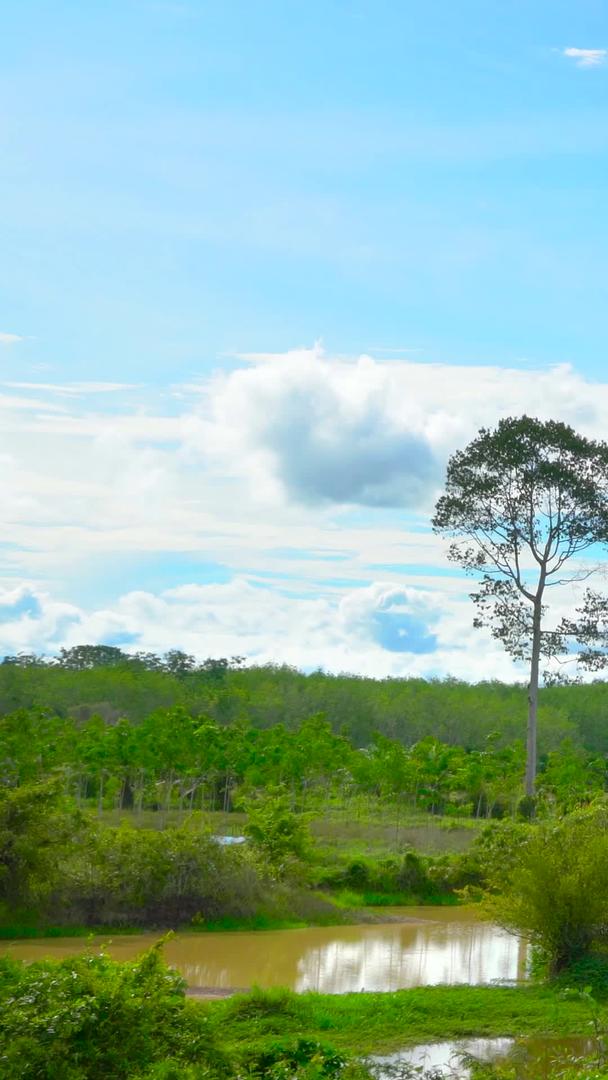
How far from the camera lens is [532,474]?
32.7 m

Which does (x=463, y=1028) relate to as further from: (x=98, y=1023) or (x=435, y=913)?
(x=435, y=913)

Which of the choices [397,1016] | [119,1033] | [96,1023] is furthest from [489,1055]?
[96,1023]

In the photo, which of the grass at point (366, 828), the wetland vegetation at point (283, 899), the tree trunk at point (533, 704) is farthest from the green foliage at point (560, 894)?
the tree trunk at point (533, 704)

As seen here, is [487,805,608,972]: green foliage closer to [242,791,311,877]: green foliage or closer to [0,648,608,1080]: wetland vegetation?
[0,648,608,1080]: wetland vegetation

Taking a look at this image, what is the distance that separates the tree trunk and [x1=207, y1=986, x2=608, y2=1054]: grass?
1522cm

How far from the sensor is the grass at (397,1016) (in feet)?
43.3

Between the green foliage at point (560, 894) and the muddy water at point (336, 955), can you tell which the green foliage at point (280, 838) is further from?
the green foliage at point (560, 894)

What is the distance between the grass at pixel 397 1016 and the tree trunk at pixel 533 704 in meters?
15.2

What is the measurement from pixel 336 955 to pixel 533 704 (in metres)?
11.7

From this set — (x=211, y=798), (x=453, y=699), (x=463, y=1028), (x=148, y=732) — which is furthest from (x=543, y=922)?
(x=453, y=699)

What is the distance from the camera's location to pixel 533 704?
31.7 meters

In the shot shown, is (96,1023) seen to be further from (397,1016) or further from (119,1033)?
(397,1016)

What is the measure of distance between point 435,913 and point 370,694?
5451 centimetres

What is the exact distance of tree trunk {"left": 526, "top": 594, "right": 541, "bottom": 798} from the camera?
3131cm
